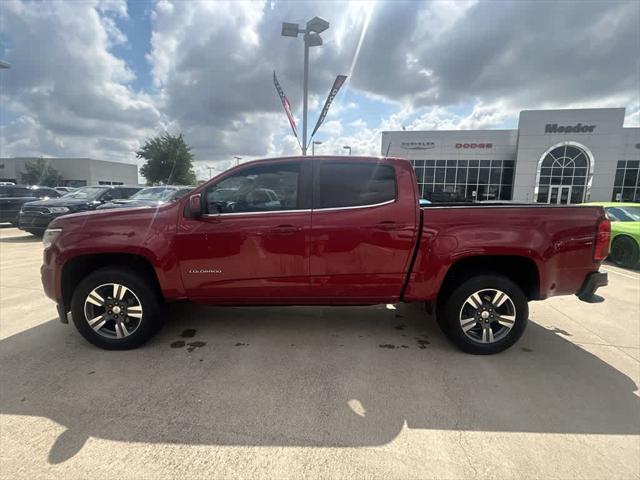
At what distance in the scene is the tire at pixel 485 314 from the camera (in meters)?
3.21

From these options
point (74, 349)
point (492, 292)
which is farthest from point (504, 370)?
point (74, 349)

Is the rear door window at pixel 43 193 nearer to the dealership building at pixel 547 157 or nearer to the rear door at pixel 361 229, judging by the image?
the rear door at pixel 361 229

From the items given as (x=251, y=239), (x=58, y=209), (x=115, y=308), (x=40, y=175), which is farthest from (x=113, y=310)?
(x=40, y=175)

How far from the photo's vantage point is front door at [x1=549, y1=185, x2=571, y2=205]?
92.4 feet

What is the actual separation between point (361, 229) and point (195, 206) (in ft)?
5.17

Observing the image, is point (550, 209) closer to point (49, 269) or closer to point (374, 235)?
point (374, 235)

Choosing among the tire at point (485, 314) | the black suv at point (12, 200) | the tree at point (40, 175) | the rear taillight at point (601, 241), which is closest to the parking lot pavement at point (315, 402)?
the tire at point (485, 314)

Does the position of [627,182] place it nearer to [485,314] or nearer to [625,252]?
[625,252]

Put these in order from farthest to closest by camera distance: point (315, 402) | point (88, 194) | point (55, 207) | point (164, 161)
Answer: point (164, 161), point (88, 194), point (55, 207), point (315, 402)

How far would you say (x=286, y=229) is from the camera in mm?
3145

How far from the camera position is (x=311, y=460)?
2016 millimetres

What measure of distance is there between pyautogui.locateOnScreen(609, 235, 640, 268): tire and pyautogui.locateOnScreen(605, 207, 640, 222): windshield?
0.68 meters

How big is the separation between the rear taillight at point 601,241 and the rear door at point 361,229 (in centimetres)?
178

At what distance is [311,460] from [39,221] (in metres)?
11.6
